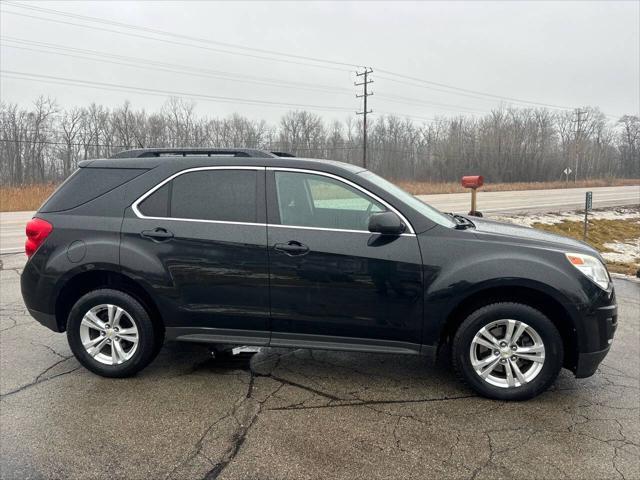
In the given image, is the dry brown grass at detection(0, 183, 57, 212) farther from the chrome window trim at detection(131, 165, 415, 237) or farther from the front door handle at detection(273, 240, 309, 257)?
the front door handle at detection(273, 240, 309, 257)

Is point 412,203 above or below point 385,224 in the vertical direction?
above

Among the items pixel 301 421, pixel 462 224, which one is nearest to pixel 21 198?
pixel 301 421

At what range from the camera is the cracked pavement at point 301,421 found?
259 centimetres

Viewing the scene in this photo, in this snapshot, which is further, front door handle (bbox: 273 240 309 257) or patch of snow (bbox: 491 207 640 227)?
patch of snow (bbox: 491 207 640 227)

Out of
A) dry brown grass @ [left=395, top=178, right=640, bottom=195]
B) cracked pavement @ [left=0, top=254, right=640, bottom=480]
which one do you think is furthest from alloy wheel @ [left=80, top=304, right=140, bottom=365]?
dry brown grass @ [left=395, top=178, right=640, bottom=195]

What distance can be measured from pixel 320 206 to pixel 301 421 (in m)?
1.66

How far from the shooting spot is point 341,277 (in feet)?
11.0

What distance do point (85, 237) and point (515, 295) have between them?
3415 mm

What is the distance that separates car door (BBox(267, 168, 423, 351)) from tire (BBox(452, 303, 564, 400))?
0.40 metres

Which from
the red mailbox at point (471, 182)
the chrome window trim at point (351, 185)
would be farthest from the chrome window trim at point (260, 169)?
the red mailbox at point (471, 182)

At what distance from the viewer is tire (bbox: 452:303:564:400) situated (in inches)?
128

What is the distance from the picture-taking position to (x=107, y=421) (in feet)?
10.1

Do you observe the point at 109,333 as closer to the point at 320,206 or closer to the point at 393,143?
the point at 320,206

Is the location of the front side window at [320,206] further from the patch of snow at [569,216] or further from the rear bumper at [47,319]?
the patch of snow at [569,216]
